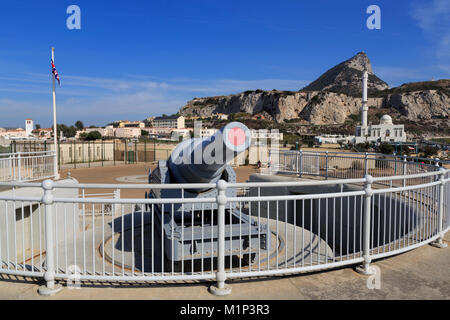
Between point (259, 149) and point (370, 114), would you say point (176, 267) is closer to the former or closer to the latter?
point (259, 149)

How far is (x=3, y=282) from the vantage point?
3.89 meters

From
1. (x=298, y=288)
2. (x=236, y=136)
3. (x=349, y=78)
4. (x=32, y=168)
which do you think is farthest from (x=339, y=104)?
(x=298, y=288)

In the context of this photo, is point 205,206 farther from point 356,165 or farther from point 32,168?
point 356,165

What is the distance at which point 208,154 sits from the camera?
5.09 meters

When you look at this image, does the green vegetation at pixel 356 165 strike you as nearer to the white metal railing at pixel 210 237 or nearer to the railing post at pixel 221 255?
the white metal railing at pixel 210 237

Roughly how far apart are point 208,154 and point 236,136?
861 millimetres

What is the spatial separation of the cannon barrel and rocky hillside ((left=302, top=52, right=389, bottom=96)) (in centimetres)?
16023

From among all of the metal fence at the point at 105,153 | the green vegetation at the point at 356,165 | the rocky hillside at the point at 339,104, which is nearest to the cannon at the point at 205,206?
the green vegetation at the point at 356,165

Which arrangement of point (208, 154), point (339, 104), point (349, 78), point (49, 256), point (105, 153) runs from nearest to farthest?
point (49, 256)
point (208, 154)
point (105, 153)
point (339, 104)
point (349, 78)

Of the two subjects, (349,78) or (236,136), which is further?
(349,78)

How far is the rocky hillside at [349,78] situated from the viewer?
16088cm

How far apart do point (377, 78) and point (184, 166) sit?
198176 millimetres

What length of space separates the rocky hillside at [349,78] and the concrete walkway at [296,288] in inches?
6363

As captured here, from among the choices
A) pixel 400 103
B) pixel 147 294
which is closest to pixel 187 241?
pixel 147 294
